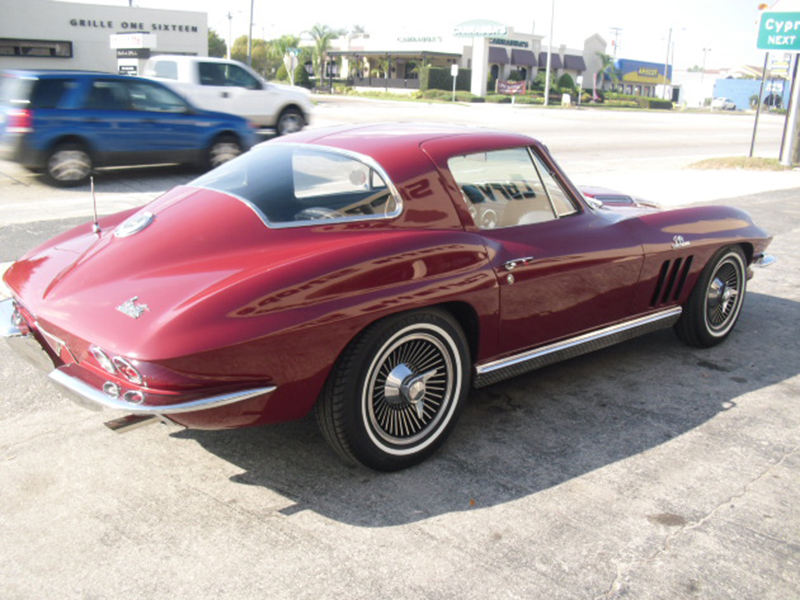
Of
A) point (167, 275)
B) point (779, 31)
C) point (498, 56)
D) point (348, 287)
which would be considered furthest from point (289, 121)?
point (498, 56)

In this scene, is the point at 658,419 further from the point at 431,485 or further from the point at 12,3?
the point at 12,3

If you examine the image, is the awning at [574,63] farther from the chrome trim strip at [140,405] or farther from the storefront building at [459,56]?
the chrome trim strip at [140,405]

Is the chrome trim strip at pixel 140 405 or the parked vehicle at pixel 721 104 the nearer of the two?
the chrome trim strip at pixel 140 405

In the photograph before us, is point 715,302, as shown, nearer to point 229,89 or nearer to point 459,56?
point 229,89

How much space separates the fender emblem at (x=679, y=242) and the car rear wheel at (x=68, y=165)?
911cm

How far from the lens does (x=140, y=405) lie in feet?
9.45

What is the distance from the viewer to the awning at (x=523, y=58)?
225ft

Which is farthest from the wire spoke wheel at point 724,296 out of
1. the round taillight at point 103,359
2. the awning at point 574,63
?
the awning at point 574,63

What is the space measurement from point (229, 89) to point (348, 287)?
13806mm

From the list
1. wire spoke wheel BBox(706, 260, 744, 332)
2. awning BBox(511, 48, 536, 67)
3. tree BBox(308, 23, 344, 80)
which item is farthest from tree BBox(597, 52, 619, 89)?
wire spoke wheel BBox(706, 260, 744, 332)

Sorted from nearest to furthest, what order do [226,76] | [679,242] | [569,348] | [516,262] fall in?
[516,262] < [569,348] < [679,242] < [226,76]

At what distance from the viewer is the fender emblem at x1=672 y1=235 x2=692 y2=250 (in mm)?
4703

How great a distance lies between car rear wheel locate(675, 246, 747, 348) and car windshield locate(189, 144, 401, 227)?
2.40 metres

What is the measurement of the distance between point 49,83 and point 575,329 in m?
9.52
